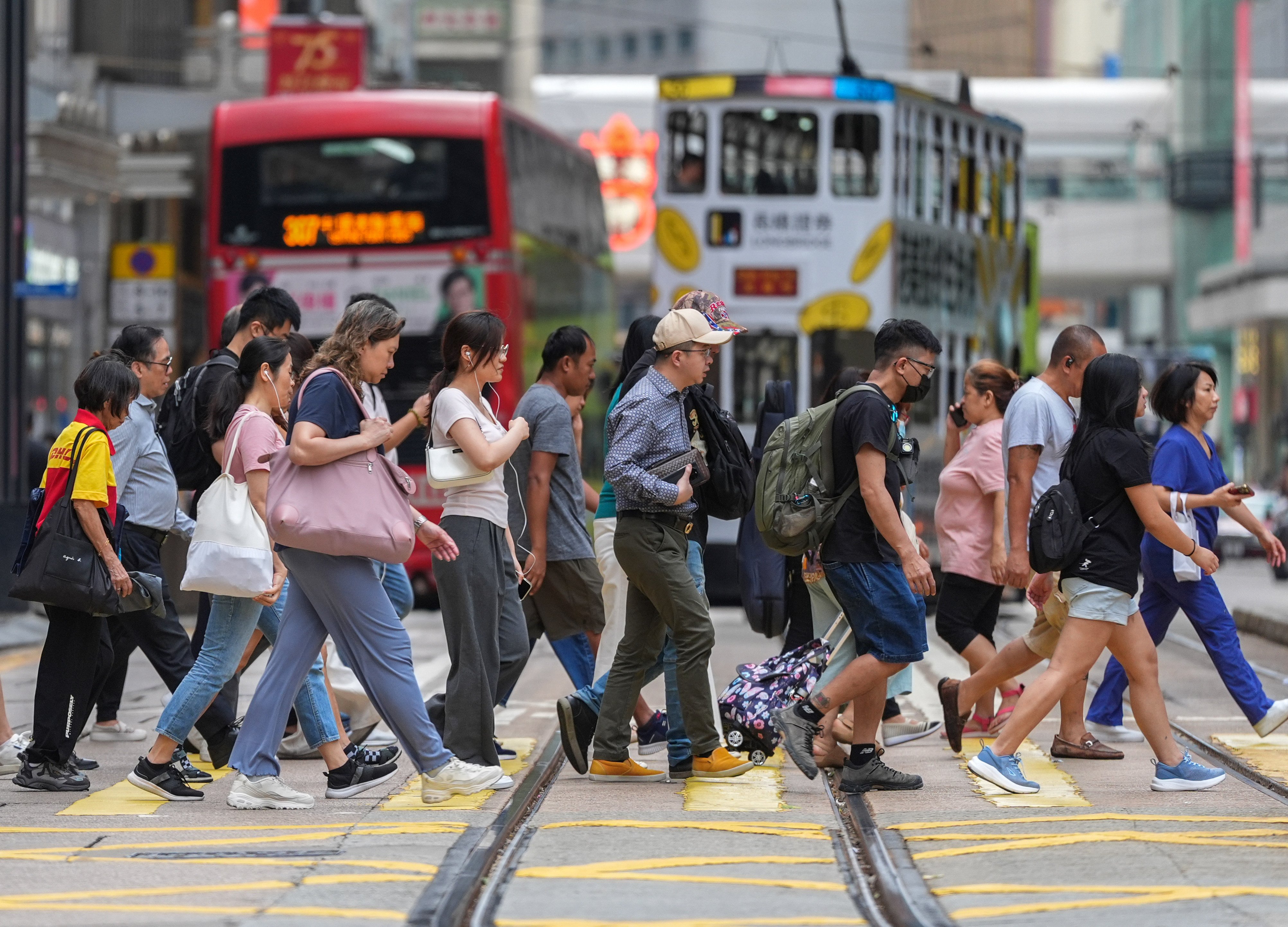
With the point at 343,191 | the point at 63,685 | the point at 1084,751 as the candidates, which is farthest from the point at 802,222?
the point at 63,685

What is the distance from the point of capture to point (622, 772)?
7.66 metres

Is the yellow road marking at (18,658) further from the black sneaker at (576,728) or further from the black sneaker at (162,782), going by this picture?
the black sneaker at (576,728)

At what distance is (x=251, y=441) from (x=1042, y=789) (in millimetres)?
3054

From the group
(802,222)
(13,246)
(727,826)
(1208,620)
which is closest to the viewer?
(727,826)

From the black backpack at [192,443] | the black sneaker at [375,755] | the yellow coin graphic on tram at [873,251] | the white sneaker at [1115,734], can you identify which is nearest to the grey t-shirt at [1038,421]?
the white sneaker at [1115,734]

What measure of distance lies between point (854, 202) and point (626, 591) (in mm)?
9154

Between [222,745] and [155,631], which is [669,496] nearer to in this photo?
[222,745]

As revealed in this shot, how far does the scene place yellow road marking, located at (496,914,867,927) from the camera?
16.6 ft

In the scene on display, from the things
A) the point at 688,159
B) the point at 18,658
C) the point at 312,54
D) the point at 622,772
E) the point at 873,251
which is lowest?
the point at 18,658

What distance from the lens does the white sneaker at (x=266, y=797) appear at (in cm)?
693

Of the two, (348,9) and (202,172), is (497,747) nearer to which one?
(202,172)

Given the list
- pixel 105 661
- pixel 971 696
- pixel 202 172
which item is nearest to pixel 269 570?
pixel 105 661

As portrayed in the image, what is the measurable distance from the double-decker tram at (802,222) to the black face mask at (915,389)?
897 centimetres

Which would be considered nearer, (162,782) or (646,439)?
(162,782)
